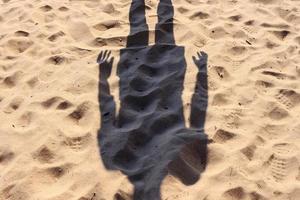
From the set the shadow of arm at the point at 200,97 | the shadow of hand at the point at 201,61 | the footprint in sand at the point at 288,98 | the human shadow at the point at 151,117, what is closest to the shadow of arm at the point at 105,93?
the human shadow at the point at 151,117

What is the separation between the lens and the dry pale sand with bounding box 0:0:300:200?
3.24 m

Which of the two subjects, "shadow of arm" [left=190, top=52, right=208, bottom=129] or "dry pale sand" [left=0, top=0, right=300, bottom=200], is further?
"shadow of arm" [left=190, top=52, right=208, bottom=129]

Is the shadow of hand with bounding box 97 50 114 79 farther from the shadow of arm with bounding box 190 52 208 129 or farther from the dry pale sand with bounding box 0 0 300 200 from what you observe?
the shadow of arm with bounding box 190 52 208 129

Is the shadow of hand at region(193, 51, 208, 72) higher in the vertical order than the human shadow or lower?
higher

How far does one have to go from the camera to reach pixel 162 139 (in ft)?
11.7

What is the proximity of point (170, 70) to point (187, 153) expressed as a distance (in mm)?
1159

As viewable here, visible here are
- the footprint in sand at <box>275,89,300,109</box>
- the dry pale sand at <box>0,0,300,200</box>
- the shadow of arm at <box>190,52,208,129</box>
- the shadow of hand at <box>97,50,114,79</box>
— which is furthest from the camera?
the shadow of hand at <box>97,50,114,79</box>

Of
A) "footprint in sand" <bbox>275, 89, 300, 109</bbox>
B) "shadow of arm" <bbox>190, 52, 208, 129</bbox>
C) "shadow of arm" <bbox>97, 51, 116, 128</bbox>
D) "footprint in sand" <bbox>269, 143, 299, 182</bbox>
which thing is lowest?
"shadow of arm" <bbox>97, 51, 116, 128</bbox>

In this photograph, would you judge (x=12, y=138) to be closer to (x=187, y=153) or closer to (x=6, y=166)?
(x=6, y=166)

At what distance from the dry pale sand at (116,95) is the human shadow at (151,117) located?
73mm

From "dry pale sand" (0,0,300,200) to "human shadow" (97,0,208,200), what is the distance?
7cm

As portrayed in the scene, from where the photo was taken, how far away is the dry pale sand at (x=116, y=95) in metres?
3.24

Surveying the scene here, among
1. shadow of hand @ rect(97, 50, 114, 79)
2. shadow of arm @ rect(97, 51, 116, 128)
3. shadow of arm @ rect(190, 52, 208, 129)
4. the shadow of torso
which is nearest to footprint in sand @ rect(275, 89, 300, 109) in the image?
shadow of arm @ rect(190, 52, 208, 129)

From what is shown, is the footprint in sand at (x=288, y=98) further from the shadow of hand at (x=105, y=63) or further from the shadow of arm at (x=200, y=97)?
the shadow of hand at (x=105, y=63)
